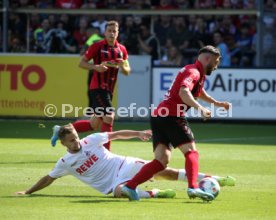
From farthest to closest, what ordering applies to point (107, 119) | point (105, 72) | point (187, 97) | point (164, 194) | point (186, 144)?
point (105, 72)
point (107, 119)
point (164, 194)
point (186, 144)
point (187, 97)

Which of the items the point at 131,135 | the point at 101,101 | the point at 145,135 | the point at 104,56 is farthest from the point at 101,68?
the point at 145,135

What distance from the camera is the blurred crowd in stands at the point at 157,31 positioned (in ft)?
80.4

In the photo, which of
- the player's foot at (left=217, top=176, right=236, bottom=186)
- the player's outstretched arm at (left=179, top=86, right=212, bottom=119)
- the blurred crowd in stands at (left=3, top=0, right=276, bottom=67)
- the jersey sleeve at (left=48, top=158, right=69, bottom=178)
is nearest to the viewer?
the player's outstretched arm at (left=179, top=86, right=212, bottom=119)

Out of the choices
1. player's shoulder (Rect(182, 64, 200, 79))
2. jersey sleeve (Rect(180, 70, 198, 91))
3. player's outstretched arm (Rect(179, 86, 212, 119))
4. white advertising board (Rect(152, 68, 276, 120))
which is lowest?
white advertising board (Rect(152, 68, 276, 120))

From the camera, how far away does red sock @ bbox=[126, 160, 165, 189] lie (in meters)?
10.6

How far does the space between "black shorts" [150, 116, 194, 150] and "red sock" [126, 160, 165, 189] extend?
0.97 ft

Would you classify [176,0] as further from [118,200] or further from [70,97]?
[118,200]

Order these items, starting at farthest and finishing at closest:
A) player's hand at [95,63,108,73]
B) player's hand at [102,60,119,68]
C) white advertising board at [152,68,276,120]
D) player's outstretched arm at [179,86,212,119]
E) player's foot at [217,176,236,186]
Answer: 1. white advertising board at [152,68,276,120]
2. player's hand at [102,60,119,68]
3. player's hand at [95,63,108,73]
4. player's foot at [217,176,236,186]
5. player's outstretched arm at [179,86,212,119]

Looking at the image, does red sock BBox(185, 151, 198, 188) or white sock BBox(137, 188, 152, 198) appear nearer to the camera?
red sock BBox(185, 151, 198, 188)

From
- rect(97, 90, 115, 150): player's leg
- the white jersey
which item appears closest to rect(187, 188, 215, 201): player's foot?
the white jersey

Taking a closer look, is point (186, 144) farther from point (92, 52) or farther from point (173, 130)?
point (92, 52)

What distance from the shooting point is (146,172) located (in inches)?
417

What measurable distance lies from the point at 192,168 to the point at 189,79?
39.1 inches

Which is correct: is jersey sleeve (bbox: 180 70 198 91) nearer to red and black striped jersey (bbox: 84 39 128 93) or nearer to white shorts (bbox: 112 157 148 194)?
white shorts (bbox: 112 157 148 194)
